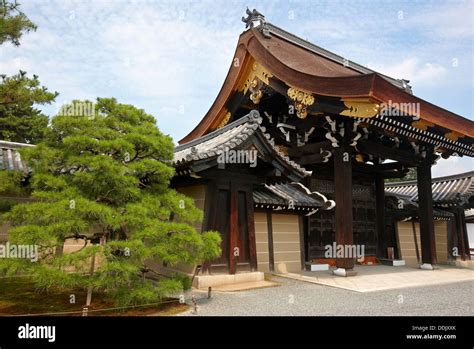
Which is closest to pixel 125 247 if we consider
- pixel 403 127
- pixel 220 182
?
pixel 220 182

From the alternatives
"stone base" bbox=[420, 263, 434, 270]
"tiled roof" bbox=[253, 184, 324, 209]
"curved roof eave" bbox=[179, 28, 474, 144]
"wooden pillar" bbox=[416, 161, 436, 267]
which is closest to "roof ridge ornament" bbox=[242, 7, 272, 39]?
"curved roof eave" bbox=[179, 28, 474, 144]

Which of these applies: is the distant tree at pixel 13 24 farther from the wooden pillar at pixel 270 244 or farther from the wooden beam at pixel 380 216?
the wooden beam at pixel 380 216

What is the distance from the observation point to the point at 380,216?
14867 millimetres

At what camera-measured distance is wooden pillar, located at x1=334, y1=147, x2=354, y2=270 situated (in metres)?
10.1

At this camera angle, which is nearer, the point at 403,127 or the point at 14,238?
the point at 14,238

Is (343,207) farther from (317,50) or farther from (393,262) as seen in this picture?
(317,50)

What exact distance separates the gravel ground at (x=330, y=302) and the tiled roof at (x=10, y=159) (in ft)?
17.9

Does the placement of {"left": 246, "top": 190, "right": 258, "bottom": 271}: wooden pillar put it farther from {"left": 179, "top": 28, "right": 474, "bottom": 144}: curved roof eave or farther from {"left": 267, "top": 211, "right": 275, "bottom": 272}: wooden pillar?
{"left": 179, "top": 28, "right": 474, "bottom": 144}: curved roof eave

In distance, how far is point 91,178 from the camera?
5.79 m

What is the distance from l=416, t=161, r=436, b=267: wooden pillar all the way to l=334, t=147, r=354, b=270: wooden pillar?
4.80 m

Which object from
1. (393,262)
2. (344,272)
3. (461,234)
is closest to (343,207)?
(344,272)

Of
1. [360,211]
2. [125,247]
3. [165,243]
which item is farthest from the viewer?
[360,211]

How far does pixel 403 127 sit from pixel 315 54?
651 centimetres
